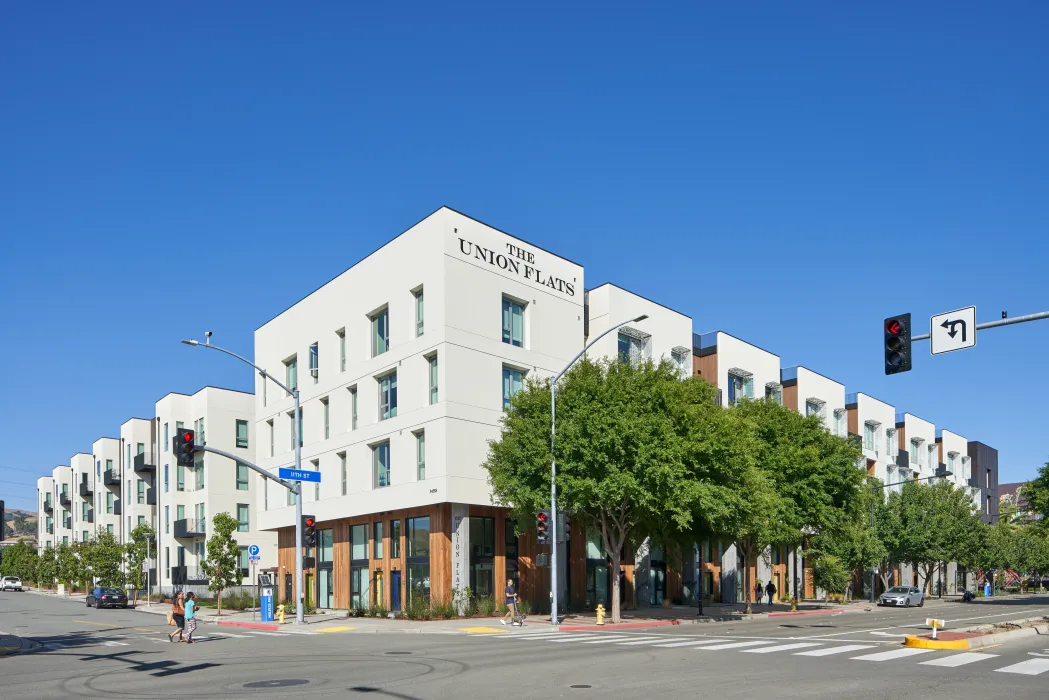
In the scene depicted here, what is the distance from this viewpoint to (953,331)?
1800cm

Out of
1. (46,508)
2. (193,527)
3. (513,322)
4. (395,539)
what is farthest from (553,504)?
(46,508)

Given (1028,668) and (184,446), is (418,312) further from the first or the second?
(1028,668)

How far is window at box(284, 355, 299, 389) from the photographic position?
5500 centimetres

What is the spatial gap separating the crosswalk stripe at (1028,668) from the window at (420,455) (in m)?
27.5

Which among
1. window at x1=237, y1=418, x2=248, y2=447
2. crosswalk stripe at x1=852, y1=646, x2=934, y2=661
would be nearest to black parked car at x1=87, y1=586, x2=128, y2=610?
window at x1=237, y1=418, x2=248, y2=447

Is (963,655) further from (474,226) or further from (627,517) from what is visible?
(474,226)

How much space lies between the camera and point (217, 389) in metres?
74.1

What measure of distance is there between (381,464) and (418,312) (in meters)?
8.00

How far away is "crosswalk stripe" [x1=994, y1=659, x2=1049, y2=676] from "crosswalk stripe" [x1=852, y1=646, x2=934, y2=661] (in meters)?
2.61

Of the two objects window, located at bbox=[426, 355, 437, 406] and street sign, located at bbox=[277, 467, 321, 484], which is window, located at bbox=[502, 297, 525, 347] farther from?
street sign, located at bbox=[277, 467, 321, 484]

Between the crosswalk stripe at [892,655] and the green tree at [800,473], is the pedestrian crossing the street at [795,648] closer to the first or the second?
the crosswalk stripe at [892,655]

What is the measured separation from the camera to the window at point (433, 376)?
1693 inches

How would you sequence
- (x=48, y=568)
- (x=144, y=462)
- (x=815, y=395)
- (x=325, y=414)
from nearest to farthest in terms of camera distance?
1. (x=325, y=414)
2. (x=815, y=395)
3. (x=144, y=462)
4. (x=48, y=568)

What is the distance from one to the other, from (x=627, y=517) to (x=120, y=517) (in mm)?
68926
